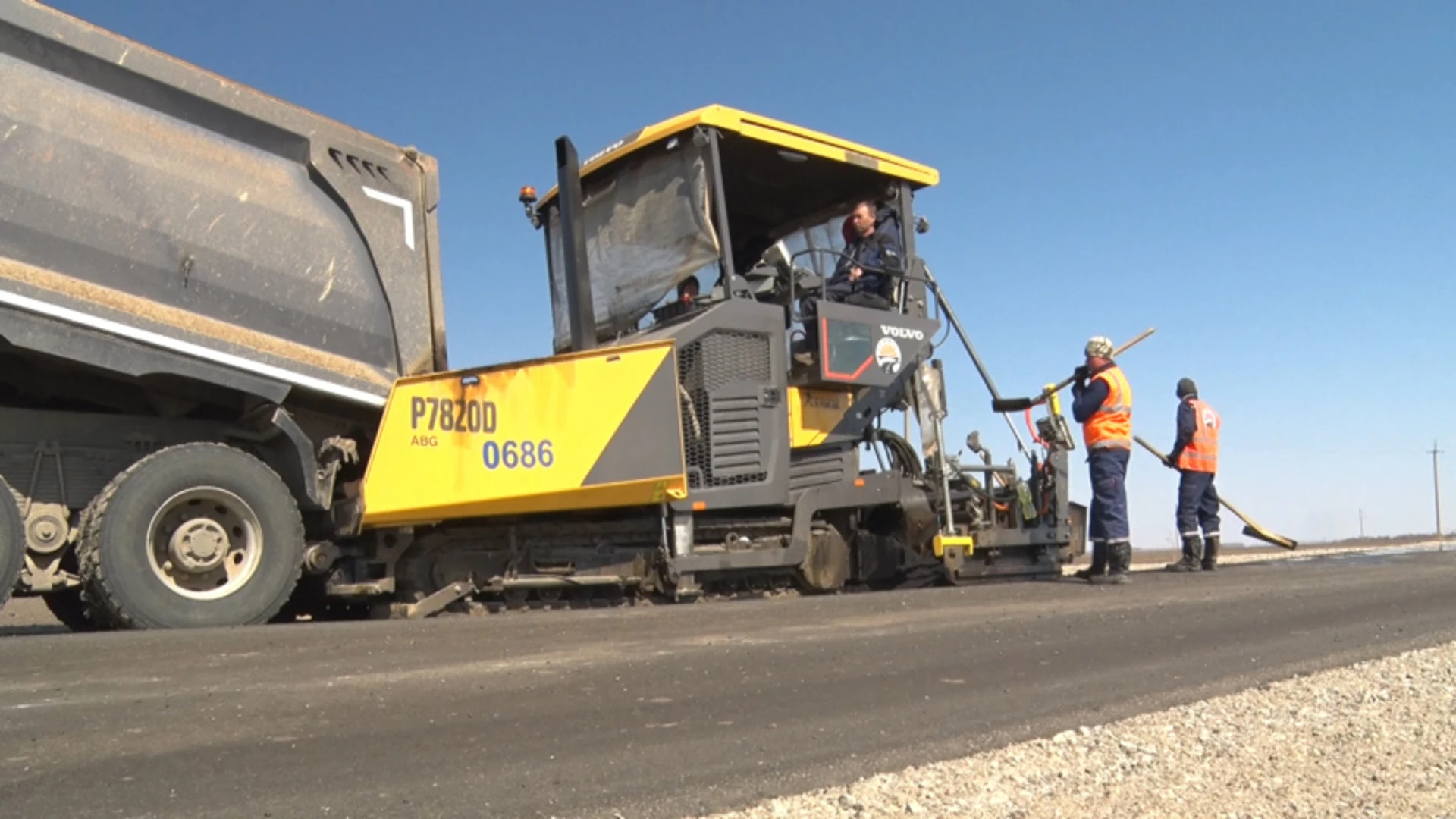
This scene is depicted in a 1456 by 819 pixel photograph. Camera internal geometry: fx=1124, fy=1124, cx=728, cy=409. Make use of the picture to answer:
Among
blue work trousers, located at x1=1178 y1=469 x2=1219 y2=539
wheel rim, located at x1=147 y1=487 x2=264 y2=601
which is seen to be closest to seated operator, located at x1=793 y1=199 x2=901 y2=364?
wheel rim, located at x1=147 y1=487 x2=264 y2=601

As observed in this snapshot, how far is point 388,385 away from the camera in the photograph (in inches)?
229

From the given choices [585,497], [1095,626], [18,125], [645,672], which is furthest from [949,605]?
[18,125]

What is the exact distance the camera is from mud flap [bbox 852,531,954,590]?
23.2 feet

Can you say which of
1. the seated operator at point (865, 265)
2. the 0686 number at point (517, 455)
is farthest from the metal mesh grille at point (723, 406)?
the 0686 number at point (517, 455)

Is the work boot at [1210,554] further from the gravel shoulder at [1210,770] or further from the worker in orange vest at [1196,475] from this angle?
the gravel shoulder at [1210,770]

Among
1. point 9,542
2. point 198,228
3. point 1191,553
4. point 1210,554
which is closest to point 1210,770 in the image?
point 9,542

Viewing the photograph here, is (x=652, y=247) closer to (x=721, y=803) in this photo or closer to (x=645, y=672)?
(x=645, y=672)

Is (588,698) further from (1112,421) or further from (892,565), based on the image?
(1112,421)

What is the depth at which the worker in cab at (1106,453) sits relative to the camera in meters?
7.67

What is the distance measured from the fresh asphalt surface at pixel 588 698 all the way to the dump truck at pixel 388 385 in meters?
0.71

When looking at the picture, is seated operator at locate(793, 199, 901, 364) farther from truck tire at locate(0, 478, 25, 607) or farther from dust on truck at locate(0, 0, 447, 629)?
truck tire at locate(0, 478, 25, 607)

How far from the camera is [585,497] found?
570 cm

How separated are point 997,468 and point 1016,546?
0.54 m

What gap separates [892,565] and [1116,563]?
1529 mm
